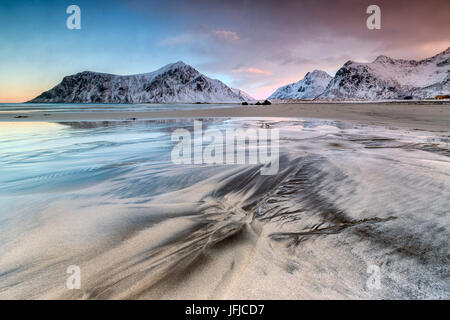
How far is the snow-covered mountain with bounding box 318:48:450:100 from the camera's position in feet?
347

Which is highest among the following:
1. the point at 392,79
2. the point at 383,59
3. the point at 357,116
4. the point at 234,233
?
the point at 383,59

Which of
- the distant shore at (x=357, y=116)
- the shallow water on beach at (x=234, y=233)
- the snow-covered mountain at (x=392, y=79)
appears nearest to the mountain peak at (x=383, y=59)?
the snow-covered mountain at (x=392, y=79)

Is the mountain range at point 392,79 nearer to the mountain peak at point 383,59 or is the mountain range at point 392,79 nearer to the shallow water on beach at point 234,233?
the mountain peak at point 383,59

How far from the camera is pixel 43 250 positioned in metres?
1.24

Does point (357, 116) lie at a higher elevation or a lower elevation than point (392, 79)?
lower

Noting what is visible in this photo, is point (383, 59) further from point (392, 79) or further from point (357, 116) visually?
point (357, 116)

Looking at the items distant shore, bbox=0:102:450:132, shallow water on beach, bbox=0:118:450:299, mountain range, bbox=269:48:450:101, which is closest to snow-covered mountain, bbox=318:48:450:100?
mountain range, bbox=269:48:450:101

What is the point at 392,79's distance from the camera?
12938 centimetres

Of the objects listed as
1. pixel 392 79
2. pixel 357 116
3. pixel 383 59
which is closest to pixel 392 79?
pixel 392 79

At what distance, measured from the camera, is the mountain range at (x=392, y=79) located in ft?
346

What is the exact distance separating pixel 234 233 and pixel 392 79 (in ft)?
567

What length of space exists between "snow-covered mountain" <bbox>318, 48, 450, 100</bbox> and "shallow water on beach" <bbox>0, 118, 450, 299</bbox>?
13025cm
